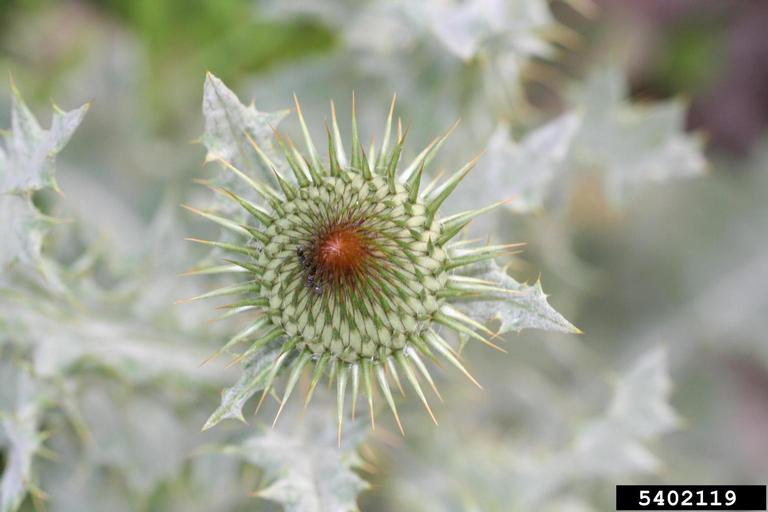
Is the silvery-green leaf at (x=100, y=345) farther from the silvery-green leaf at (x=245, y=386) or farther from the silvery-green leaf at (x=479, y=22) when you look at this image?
the silvery-green leaf at (x=479, y=22)

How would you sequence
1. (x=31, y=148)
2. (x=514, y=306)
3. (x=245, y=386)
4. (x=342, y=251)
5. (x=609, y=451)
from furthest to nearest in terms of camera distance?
(x=609, y=451) → (x=31, y=148) → (x=514, y=306) → (x=245, y=386) → (x=342, y=251)

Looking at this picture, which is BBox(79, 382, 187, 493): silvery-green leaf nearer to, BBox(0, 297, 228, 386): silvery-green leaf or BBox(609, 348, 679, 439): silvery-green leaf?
BBox(0, 297, 228, 386): silvery-green leaf

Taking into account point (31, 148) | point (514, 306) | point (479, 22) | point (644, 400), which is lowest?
point (514, 306)

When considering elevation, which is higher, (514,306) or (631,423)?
(631,423)

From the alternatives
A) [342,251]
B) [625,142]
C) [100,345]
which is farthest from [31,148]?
[625,142]

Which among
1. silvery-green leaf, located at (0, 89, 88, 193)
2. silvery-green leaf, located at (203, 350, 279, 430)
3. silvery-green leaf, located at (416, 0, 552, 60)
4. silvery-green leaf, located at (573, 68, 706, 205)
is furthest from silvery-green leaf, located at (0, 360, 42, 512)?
silvery-green leaf, located at (573, 68, 706, 205)

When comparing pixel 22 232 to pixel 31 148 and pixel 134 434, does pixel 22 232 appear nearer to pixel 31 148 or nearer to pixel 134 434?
pixel 31 148

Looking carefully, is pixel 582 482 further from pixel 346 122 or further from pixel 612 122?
pixel 346 122

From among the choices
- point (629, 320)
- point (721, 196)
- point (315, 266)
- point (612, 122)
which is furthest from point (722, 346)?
point (315, 266)

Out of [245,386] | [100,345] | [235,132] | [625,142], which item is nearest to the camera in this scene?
[245,386]
